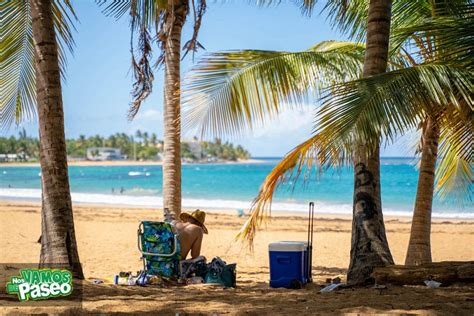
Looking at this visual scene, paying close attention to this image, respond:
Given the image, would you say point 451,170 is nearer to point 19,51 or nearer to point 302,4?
point 302,4

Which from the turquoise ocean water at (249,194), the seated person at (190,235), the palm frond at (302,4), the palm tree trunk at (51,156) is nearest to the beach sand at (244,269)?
the palm tree trunk at (51,156)

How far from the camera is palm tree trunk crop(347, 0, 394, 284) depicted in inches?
261

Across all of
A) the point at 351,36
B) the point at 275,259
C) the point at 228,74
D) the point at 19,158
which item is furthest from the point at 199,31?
the point at 19,158

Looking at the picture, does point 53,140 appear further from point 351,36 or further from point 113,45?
point 113,45

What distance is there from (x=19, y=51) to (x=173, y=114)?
7.33ft

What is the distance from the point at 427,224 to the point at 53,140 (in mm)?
5009

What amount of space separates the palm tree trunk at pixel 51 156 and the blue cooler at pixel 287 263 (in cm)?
217

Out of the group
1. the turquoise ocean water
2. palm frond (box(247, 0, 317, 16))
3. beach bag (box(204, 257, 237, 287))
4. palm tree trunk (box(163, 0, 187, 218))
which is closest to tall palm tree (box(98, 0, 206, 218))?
palm tree trunk (box(163, 0, 187, 218))

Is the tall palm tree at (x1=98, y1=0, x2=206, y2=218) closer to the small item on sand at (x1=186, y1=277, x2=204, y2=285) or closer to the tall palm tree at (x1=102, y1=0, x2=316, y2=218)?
the tall palm tree at (x1=102, y1=0, x2=316, y2=218)

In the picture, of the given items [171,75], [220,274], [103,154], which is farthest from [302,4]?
[103,154]

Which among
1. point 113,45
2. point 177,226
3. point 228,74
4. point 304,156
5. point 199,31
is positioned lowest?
point 177,226

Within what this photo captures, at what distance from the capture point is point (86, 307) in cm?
532

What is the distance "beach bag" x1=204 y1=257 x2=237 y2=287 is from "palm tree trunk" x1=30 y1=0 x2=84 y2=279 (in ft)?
5.09

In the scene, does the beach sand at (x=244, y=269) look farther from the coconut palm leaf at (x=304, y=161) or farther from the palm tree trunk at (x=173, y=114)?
the palm tree trunk at (x=173, y=114)
